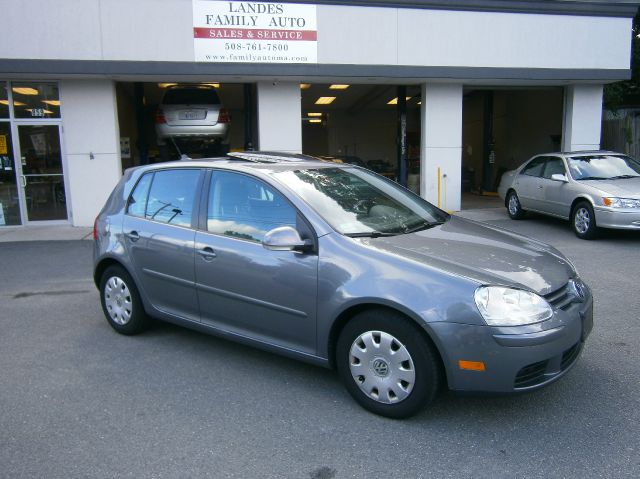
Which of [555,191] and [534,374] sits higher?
[555,191]

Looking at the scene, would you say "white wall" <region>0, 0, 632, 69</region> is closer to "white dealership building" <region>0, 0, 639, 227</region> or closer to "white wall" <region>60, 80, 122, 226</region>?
"white dealership building" <region>0, 0, 639, 227</region>

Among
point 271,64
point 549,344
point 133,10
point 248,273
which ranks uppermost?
point 133,10

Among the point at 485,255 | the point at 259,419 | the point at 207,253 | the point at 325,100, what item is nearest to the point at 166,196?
the point at 207,253

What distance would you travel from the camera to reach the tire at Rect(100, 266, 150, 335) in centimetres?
487

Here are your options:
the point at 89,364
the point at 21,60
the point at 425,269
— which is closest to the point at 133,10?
the point at 21,60

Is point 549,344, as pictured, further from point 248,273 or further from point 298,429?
point 248,273

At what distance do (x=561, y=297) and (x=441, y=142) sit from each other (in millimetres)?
10757

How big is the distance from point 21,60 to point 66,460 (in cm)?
1014

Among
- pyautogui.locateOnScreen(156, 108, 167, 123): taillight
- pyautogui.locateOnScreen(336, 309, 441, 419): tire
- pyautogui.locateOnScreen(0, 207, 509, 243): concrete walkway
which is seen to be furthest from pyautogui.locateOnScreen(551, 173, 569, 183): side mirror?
pyautogui.locateOnScreen(156, 108, 167, 123): taillight

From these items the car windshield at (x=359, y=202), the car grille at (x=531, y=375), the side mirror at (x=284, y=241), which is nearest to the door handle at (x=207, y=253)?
the side mirror at (x=284, y=241)

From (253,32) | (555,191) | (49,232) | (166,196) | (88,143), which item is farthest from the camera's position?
(88,143)

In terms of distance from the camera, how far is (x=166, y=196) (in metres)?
4.69

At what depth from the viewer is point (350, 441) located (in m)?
3.16

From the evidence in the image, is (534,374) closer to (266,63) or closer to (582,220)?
(582,220)
